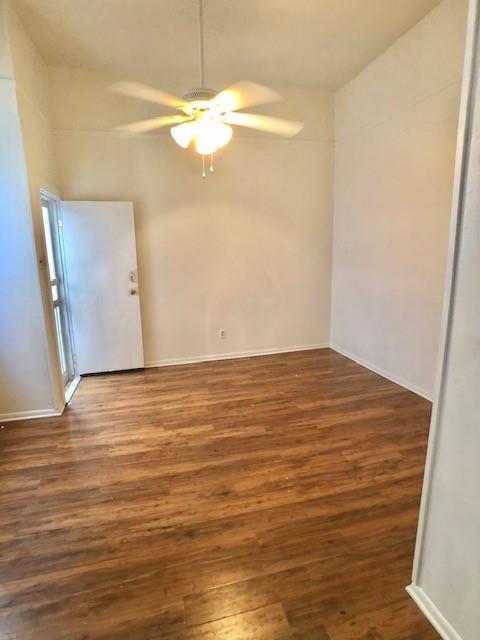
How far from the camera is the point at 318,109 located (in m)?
4.27

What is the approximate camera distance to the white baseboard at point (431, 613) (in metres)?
1.30

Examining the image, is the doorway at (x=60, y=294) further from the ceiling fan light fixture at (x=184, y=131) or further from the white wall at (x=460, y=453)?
the white wall at (x=460, y=453)

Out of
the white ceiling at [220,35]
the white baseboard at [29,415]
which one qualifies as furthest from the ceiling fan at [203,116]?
the white baseboard at [29,415]

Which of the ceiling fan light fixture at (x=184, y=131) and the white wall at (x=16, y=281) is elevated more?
the ceiling fan light fixture at (x=184, y=131)

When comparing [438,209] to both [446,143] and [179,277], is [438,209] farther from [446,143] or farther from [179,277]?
[179,277]

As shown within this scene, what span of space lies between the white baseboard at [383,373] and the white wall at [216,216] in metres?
0.56

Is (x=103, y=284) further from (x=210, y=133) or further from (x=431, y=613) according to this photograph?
(x=431, y=613)

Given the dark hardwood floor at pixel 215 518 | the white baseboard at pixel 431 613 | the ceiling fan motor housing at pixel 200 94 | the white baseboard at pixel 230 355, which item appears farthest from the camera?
the white baseboard at pixel 230 355

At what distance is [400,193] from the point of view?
134 inches

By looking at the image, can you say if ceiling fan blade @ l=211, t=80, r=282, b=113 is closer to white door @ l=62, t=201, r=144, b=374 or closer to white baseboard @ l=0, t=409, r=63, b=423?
white door @ l=62, t=201, r=144, b=374

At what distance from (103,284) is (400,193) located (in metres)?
3.24

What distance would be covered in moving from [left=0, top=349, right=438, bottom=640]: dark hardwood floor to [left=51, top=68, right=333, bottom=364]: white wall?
1300 millimetres

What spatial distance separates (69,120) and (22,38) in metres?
0.82

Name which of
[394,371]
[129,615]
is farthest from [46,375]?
[394,371]
